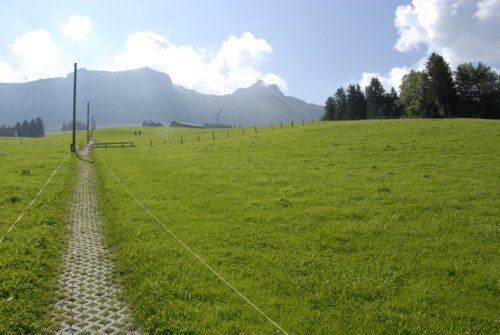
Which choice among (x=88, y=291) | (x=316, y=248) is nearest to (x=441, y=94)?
(x=316, y=248)

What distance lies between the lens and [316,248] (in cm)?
1187

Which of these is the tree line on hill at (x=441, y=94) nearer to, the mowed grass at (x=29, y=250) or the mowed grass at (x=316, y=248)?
the mowed grass at (x=316, y=248)

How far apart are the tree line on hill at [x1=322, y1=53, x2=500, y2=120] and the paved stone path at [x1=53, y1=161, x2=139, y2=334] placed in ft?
312

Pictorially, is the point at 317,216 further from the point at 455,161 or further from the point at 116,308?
the point at 455,161

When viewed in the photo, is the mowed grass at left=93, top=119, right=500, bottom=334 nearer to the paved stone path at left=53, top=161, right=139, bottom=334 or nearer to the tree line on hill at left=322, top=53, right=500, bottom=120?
the paved stone path at left=53, top=161, right=139, bottom=334

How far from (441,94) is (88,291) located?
98136mm

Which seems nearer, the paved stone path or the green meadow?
the paved stone path

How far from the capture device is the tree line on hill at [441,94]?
88.4m

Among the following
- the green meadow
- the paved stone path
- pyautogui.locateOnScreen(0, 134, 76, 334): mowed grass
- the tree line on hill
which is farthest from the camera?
the tree line on hill

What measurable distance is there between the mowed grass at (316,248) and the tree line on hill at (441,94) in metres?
72.9

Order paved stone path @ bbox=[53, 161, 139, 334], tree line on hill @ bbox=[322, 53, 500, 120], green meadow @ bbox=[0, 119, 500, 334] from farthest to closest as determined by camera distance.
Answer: tree line on hill @ bbox=[322, 53, 500, 120] < green meadow @ bbox=[0, 119, 500, 334] < paved stone path @ bbox=[53, 161, 139, 334]

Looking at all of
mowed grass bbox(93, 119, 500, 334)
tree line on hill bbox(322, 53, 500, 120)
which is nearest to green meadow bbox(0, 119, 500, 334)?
mowed grass bbox(93, 119, 500, 334)

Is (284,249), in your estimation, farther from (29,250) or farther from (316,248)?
(29,250)

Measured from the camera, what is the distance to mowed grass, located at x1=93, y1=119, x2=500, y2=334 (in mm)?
7941
